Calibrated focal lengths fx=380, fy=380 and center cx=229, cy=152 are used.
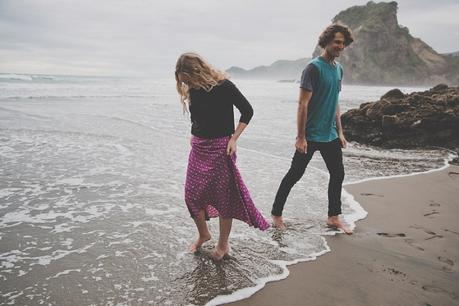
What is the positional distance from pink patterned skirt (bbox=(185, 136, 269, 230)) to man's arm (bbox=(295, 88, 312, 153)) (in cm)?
112

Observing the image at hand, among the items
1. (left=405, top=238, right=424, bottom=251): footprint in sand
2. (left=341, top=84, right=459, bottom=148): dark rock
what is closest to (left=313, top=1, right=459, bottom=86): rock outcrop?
(left=341, top=84, right=459, bottom=148): dark rock

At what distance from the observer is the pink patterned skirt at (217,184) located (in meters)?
3.45

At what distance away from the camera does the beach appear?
306cm

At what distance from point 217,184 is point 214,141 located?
399 millimetres

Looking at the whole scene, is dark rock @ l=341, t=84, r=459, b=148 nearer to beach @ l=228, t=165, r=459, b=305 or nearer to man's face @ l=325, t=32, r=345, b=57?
beach @ l=228, t=165, r=459, b=305

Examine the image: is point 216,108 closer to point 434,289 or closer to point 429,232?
point 434,289

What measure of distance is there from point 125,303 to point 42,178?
13.7 ft

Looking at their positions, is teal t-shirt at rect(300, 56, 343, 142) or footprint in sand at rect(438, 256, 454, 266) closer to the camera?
footprint in sand at rect(438, 256, 454, 266)

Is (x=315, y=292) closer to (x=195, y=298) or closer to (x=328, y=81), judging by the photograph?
(x=195, y=298)

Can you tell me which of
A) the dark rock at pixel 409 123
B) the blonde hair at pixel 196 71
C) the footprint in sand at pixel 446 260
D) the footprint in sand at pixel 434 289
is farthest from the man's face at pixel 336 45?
the dark rock at pixel 409 123

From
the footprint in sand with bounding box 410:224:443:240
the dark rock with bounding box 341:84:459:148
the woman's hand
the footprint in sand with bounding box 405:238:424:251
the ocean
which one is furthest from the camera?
the dark rock with bounding box 341:84:459:148

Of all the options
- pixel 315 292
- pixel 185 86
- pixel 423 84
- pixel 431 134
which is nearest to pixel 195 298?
pixel 315 292

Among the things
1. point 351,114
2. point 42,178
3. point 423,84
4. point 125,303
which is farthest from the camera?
point 423,84

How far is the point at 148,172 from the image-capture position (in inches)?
279
